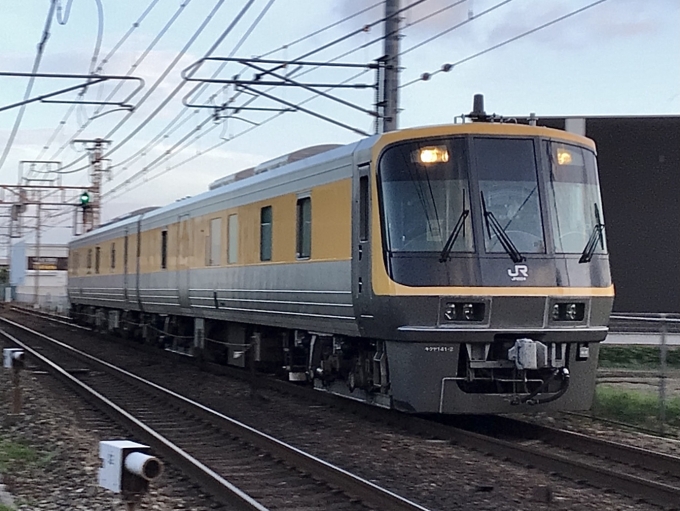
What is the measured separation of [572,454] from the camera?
10180mm

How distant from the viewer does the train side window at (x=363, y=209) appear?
11305mm

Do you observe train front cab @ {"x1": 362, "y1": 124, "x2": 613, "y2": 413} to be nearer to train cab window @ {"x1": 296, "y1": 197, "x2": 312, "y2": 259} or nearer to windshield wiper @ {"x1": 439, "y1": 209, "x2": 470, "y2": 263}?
windshield wiper @ {"x1": 439, "y1": 209, "x2": 470, "y2": 263}

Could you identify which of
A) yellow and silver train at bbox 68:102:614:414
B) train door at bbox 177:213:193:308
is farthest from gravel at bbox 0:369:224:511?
train door at bbox 177:213:193:308

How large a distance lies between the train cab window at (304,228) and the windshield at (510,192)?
2880 mm

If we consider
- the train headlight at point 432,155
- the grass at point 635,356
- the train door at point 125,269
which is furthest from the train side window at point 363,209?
the train door at point 125,269

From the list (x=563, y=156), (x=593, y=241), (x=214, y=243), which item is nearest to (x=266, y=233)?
(x=214, y=243)

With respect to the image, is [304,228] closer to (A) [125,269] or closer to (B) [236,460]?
(B) [236,460]

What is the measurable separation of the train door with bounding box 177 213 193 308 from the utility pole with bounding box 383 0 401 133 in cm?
522

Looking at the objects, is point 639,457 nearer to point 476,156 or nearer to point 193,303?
point 476,156

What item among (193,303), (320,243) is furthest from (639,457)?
(193,303)

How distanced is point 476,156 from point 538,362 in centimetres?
210

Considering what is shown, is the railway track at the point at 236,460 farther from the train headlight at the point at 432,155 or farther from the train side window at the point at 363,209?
the train headlight at the point at 432,155

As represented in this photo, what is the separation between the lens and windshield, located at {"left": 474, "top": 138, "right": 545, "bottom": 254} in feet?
35.9

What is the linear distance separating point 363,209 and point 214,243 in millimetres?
7176
